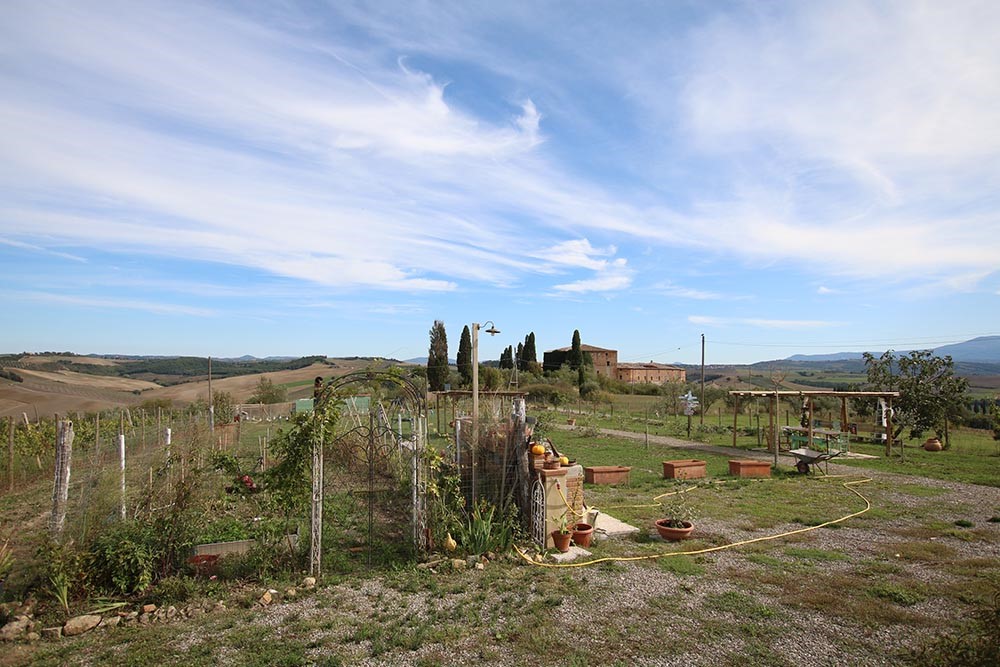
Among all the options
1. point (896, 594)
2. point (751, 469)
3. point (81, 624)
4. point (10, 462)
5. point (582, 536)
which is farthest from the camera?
point (751, 469)

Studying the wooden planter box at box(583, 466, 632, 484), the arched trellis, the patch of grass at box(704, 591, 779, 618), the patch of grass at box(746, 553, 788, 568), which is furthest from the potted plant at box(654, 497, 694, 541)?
the wooden planter box at box(583, 466, 632, 484)

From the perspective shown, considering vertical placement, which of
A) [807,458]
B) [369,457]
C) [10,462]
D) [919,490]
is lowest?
[919,490]

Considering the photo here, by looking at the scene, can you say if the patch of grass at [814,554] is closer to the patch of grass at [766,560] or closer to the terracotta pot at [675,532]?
the patch of grass at [766,560]

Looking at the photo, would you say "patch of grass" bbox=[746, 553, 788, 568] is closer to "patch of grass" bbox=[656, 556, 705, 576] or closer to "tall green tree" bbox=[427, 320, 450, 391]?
"patch of grass" bbox=[656, 556, 705, 576]

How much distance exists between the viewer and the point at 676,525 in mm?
7754

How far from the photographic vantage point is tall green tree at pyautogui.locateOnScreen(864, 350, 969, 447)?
57.9 feet

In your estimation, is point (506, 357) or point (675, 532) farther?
point (506, 357)

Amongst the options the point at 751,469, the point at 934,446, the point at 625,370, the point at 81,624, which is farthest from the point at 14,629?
the point at 625,370

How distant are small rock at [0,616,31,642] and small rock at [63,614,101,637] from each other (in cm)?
32

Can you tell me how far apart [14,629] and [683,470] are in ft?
36.0

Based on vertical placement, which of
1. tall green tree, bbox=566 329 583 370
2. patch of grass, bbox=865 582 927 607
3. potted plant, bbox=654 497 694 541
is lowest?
patch of grass, bbox=865 582 927 607

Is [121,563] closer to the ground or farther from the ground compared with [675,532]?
farther from the ground

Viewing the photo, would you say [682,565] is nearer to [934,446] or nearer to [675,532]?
[675,532]

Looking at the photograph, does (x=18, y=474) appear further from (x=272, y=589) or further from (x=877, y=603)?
(x=877, y=603)
